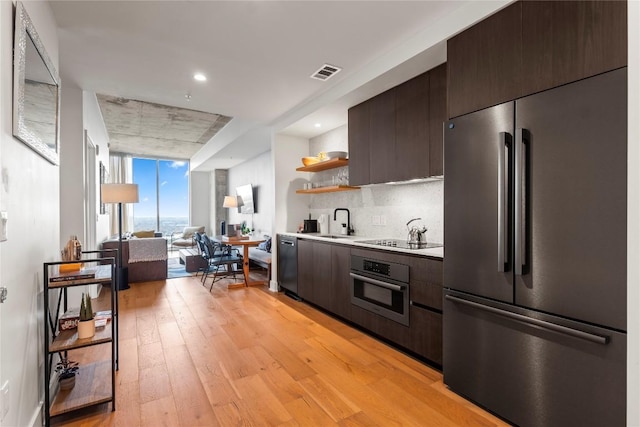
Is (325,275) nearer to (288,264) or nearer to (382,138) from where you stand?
(288,264)

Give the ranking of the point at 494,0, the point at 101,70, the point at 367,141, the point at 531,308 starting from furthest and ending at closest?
the point at 367,141 → the point at 101,70 → the point at 494,0 → the point at 531,308

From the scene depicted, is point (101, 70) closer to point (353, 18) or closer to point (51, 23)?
point (51, 23)

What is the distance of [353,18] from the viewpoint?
2.23 meters

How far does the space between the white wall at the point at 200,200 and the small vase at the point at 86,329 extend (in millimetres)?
8515

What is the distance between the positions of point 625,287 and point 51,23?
3663 millimetres

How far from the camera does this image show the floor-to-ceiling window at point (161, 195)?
955 centimetres

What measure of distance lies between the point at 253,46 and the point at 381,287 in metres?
2.39

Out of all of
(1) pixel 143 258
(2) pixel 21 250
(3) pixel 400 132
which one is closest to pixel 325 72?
(3) pixel 400 132

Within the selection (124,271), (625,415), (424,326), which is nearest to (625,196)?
(625,415)

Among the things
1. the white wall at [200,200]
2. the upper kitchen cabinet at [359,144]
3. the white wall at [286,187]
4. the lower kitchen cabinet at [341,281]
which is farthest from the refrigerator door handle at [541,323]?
the white wall at [200,200]

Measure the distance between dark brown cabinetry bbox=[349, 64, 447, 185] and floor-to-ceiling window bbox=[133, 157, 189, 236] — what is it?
321 inches

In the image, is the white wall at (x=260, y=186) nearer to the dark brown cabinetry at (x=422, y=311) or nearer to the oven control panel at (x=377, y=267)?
the oven control panel at (x=377, y=267)
